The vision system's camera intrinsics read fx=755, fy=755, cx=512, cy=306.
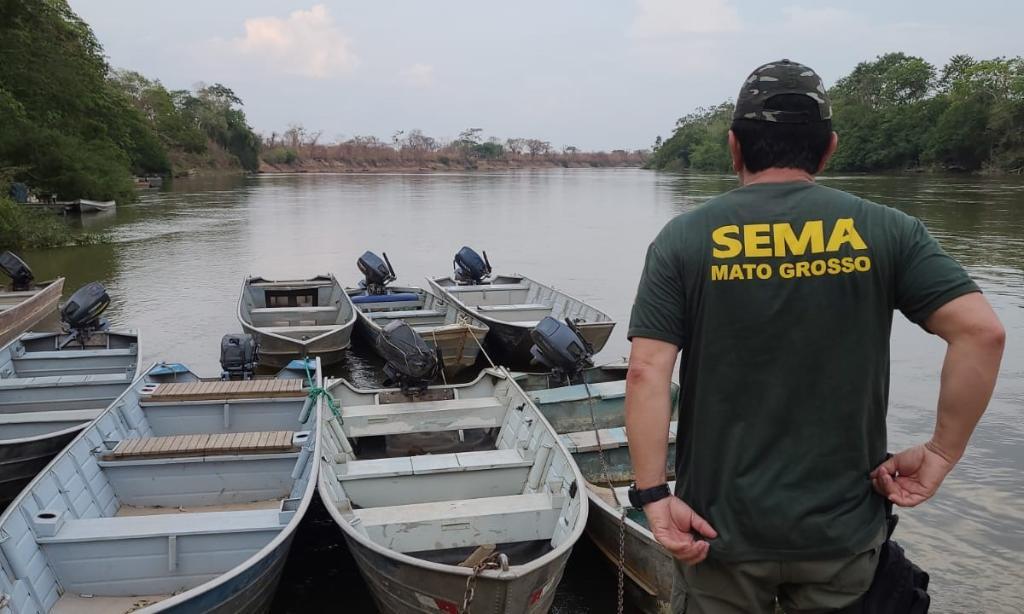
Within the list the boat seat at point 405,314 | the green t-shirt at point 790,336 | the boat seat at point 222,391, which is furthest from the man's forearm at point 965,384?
the boat seat at point 405,314

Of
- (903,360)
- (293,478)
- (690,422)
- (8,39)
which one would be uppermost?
(8,39)

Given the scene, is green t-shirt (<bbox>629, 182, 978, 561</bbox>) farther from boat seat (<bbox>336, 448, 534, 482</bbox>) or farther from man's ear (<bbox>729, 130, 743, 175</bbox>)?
boat seat (<bbox>336, 448, 534, 482</bbox>)

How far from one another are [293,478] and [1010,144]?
70948 mm

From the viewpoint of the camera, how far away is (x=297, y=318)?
1333 centimetres

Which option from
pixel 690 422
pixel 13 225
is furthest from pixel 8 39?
pixel 690 422

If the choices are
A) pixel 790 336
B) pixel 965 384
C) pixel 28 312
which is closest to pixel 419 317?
pixel 28 312

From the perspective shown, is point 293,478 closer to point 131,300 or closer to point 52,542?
point 52,542

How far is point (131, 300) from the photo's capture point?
57.3 feet

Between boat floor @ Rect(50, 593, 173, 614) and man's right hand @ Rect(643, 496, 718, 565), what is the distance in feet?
13.0

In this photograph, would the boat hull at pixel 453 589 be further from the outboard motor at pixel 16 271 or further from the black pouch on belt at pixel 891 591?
the outboard motor at pixel 16 271

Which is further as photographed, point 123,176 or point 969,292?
point 123,176

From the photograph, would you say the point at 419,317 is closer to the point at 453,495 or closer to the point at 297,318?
the point at 297,318

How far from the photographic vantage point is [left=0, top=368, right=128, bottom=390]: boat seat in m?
8.30

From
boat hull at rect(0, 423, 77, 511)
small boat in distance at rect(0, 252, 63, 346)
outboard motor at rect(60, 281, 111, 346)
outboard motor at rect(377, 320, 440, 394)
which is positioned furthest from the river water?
outboard motor at rect(60, 281, 111, 346)
